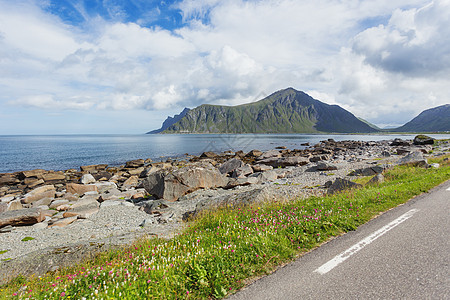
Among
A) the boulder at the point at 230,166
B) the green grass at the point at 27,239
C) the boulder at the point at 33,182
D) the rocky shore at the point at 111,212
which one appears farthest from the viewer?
the boulder at the point at 230,166

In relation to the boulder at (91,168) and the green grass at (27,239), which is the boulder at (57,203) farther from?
the boulder at (91,168)

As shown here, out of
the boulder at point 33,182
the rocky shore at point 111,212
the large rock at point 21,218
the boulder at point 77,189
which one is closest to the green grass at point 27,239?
the rocky shore at point 111,212

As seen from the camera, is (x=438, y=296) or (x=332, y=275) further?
(x=332, y=275)

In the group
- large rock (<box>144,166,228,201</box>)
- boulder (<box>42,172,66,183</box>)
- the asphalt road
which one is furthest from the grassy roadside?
boulder (<box>42,172,66,183</box>)

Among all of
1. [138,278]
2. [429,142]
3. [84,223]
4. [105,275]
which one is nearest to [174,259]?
[138,278]

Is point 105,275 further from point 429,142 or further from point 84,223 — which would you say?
point 429,142

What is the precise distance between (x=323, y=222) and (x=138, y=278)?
5323 millimetres

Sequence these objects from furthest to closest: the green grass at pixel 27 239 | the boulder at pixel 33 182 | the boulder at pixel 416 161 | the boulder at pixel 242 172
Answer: the boulder at pixel 33 182 → the boulder at pixel 242 172 → the boulder at pixel 416 161 → the green grass at pixel 27 239

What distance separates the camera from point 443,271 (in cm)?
447

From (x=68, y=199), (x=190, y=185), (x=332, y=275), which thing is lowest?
(x=68, y=199)

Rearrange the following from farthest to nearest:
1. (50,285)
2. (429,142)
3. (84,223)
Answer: (429,142) < (84,223) < (50,285)

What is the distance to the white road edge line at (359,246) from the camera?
15.9 ft

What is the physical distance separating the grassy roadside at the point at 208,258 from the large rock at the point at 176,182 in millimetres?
10615

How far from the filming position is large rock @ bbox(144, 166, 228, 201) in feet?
60.3
